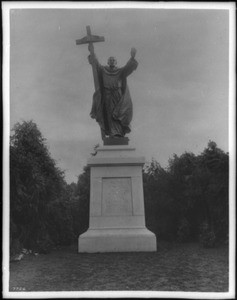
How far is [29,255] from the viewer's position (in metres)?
10.4

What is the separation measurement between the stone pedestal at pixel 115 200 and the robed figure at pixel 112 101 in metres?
0.81

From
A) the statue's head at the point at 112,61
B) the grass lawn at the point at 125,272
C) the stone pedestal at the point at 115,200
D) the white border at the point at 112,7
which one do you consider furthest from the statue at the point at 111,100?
the white border at the point at 112,7

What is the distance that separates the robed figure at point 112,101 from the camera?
37.9 feet

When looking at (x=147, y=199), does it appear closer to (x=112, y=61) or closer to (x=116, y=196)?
(x=116, y=196)

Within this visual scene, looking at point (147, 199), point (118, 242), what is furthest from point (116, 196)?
point (147, 199)

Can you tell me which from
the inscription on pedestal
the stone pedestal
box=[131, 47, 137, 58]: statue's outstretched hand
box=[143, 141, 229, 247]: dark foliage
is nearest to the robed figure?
box=[131, 47, 137, 58]: statue's outstretched hand

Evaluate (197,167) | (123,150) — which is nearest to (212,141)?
(197,167)

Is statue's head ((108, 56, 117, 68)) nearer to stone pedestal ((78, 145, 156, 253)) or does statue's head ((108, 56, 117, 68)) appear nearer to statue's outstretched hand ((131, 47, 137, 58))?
statue's outstretched hand ((131, 47, 137, 58))

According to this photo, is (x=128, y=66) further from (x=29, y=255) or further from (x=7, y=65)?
(x=29, y=255)

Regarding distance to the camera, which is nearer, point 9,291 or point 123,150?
point 9,291

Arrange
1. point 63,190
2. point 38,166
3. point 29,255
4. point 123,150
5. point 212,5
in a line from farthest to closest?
point 63,190 < point 38,166 < point 123,150 < point 29,255 < point 212,5

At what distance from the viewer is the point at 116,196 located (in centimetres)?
1077

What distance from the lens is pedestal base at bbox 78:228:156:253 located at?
1023 centimetres

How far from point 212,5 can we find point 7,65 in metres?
3.55
